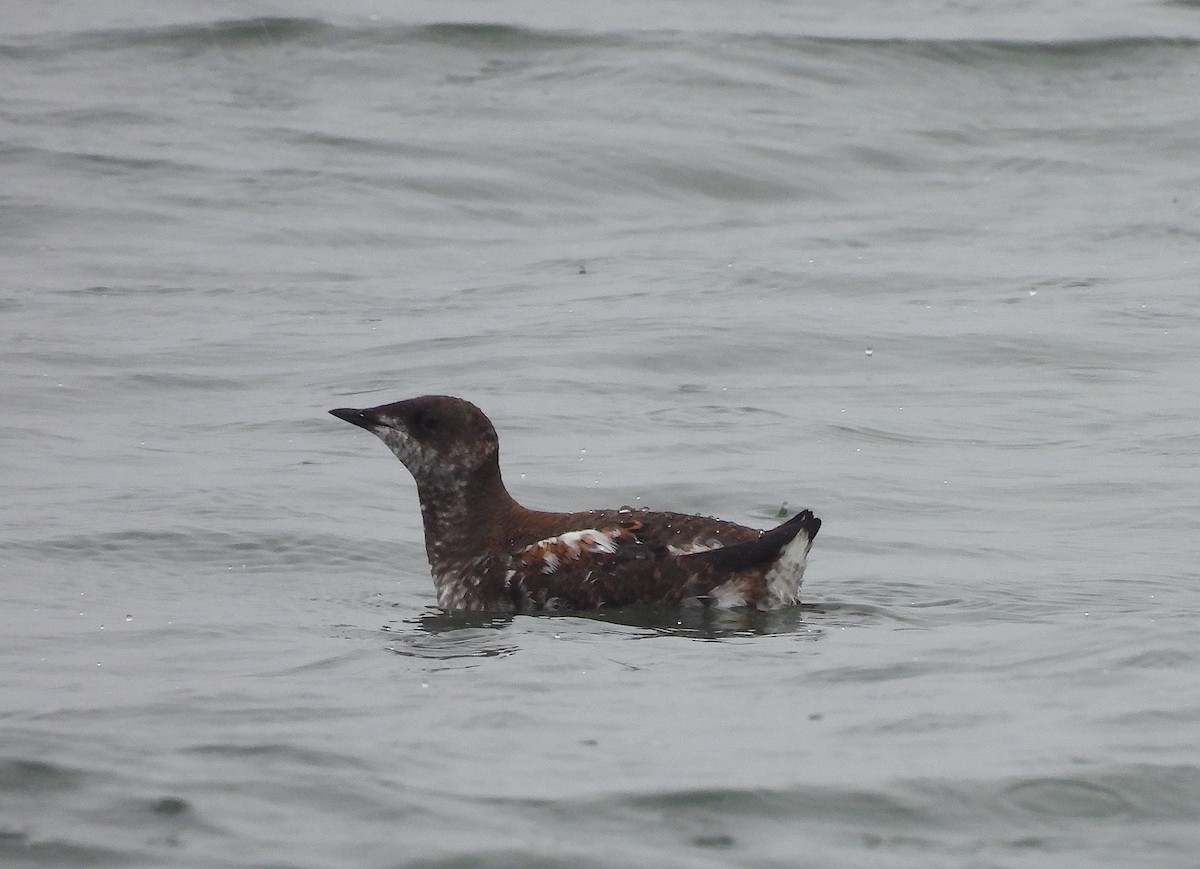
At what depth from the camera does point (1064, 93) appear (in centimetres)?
2514

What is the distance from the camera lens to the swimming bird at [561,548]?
9.02 metres

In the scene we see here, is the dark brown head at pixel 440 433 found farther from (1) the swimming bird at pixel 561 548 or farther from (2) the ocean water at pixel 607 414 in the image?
(2) the ocean water at pixel 607 414

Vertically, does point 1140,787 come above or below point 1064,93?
below

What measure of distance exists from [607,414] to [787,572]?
4.86 metres

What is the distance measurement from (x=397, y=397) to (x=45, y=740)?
24.2ft

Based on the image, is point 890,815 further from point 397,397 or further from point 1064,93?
point 1064,93

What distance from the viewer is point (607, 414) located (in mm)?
13789

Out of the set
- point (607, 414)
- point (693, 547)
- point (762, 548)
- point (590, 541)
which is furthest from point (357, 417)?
point (607, 414)

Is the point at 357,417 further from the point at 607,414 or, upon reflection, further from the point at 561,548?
the point at 607,414

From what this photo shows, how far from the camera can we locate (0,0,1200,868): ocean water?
21.4ft

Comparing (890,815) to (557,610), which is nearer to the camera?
(890,815)

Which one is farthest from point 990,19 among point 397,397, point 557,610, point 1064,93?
point 557,610

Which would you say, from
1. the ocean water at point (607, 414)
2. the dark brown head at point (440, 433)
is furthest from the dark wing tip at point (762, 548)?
the dark brown head at point (440, 433)

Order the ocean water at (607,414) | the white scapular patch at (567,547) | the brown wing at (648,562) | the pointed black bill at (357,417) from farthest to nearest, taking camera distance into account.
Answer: the pointed black bill at (357,417), the white scapular patch at (567,547), the brown wing at (648,562), the ocean water at (607,414)
